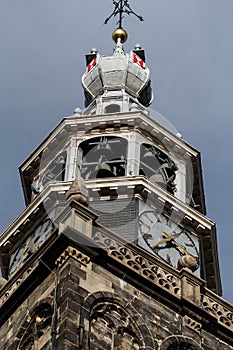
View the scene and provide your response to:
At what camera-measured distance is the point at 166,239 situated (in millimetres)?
40031

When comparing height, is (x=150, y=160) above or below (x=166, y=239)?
above

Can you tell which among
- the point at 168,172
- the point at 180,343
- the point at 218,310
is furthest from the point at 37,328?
the point at 168,172

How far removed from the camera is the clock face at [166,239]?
39.3 meters

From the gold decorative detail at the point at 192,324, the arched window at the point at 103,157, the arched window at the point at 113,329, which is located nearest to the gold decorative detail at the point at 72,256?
the arched window at the point at 113,329

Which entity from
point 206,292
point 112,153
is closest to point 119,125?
point 112,153

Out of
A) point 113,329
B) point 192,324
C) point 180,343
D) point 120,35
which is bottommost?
point 113,329

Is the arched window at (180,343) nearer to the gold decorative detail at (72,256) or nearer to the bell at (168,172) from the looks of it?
the gold decorative detail at (72,256)

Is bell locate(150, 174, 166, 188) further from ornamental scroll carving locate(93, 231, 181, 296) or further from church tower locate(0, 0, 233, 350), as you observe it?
ornamental scroll carving locate(93, 231, 181, 296)

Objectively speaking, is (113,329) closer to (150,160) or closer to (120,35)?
(150,160)

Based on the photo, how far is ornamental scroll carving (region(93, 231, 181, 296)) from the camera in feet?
118

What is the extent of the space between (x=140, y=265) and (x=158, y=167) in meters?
7.14

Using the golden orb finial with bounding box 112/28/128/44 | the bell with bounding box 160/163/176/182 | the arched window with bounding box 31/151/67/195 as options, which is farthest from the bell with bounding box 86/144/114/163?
the golden orb finial with bounding box 112/28/128/44

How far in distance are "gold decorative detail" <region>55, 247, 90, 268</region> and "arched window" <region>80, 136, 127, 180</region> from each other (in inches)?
266

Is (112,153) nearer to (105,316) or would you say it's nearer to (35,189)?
(35,189)
